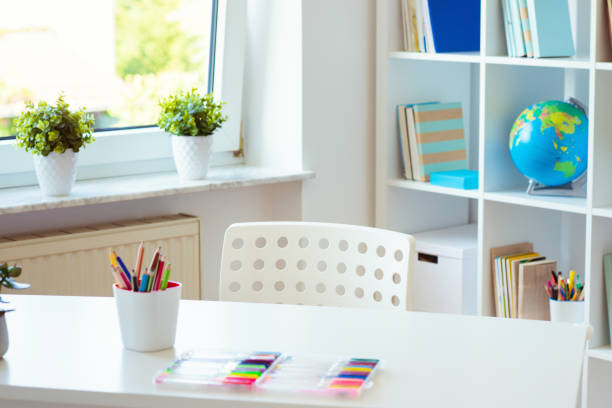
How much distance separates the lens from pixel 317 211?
306 cm

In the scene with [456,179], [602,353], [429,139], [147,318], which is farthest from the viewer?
[429,139]

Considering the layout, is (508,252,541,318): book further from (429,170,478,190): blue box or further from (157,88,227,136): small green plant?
(157,88,227,136): small green plant

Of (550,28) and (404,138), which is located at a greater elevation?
(550,28)

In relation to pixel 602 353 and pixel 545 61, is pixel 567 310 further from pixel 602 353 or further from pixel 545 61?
pixel 545 61

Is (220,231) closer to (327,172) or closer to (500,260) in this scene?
(327,172)

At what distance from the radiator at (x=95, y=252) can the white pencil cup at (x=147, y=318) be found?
1.05m

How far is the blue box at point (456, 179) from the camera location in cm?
295

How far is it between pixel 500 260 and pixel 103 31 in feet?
4.58

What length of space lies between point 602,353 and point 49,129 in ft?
5.39

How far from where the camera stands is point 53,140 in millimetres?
2488

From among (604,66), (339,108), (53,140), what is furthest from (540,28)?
(53,140)

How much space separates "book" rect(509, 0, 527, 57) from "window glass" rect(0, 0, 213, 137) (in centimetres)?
97

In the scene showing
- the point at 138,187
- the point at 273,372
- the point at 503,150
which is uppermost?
the point at 503,150

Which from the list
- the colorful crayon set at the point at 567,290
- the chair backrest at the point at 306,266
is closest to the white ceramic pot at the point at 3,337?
the chair backrest at the point at 306,266
